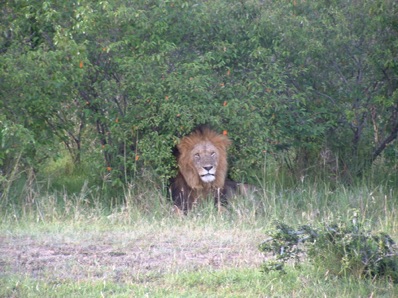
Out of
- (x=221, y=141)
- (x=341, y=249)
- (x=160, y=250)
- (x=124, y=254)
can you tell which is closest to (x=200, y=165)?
(x=221, y=141)

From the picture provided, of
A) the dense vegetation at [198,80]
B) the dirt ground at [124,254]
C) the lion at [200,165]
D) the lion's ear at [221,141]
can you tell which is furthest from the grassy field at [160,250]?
the dense vegetation at [198,80]

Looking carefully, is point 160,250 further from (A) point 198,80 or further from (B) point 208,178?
(A) point 198,80

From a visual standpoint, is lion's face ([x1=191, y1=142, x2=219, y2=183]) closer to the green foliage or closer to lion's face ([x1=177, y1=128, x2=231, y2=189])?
lion's face ([x1=177, y1=128, x2=231, y2=189])

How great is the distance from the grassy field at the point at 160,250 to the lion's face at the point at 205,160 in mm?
520

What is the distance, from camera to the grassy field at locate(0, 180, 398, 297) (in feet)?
19.3

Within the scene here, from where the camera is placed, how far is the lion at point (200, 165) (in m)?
10.6

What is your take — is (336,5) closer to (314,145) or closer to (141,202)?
(314,145)

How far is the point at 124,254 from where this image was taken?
6.94 meters

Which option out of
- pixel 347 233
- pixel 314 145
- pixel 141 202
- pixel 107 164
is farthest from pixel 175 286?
pixel 314 145

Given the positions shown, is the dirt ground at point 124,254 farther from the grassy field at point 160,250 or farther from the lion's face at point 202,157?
the lion's face at point 202,157

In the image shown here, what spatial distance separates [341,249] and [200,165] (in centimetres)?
467

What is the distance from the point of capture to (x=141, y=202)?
34.0 ft

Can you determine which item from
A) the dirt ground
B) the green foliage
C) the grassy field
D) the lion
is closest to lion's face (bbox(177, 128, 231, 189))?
the lion

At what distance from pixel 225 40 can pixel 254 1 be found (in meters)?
0.73
